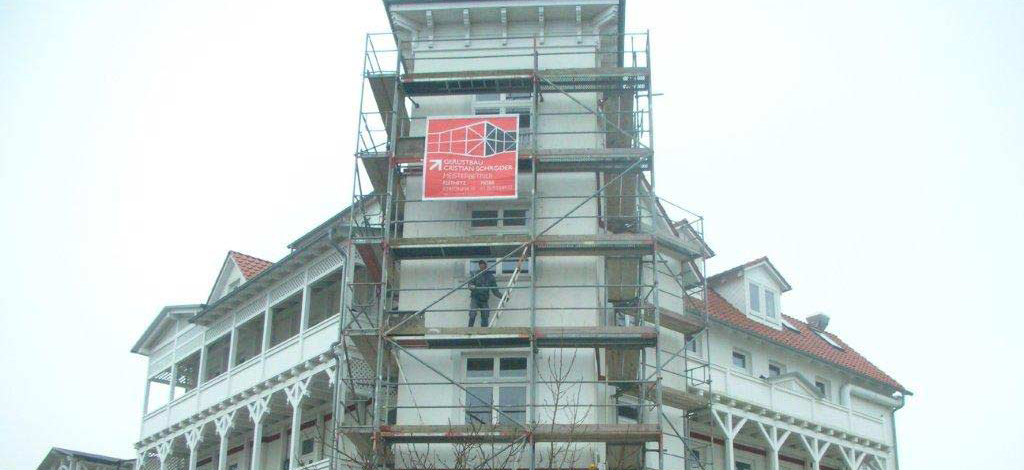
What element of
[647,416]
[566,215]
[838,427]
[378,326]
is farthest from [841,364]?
[378,326]

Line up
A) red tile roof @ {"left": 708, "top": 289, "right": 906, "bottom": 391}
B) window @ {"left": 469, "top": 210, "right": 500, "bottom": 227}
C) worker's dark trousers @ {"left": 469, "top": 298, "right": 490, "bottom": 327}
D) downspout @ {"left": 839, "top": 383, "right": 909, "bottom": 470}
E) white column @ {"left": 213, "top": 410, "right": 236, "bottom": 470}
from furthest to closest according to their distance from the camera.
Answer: downspout @ {"left": 839, "top": 383, "right": 909, "bottom": 470} < red tile roof @ {"left": 708, "top": 289, "right": 906, "bottom": 391} < white column @ {"left": 213, "top": 410, "right": 236, "bottom": 470} < window @ {"left": 469, "top": 210, "right": 500, "bottom": 227} < worker's dark trousers @ {"left": 469, "top": 298, "right": 490, "bottom": 327}

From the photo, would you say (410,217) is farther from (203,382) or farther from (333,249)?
(203,382)

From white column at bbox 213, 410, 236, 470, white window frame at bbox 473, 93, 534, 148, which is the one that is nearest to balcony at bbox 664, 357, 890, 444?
white window frame at bbox 473, 93, 534, 148

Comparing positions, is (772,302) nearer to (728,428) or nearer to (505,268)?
(728,428)

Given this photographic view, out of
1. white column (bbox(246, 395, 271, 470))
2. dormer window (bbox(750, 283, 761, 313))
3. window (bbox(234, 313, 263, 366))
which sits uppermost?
dormer window (bbox(750, 283, 761, 313))

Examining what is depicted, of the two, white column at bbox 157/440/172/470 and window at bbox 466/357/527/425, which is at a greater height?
white column at bbox 157/440/172/470

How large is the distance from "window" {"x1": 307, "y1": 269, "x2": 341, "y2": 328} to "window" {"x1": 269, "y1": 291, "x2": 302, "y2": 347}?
510 mm

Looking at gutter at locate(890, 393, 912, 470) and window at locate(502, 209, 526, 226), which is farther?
gutter at locate(890, 393, 912, 470)

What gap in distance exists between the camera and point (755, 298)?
4381cm

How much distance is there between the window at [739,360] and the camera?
41625 mm

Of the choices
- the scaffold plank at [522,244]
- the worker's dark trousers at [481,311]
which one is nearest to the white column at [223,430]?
the scaffold plank at [522,244]

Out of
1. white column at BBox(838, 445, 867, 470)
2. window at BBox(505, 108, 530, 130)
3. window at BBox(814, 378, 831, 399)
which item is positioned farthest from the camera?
window at BBox(814, 378, 831, 399)

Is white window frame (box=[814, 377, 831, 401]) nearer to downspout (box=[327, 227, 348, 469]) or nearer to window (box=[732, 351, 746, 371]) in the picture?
window (box=[732, 351, 746, 371])

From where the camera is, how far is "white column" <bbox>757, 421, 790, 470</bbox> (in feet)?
131
